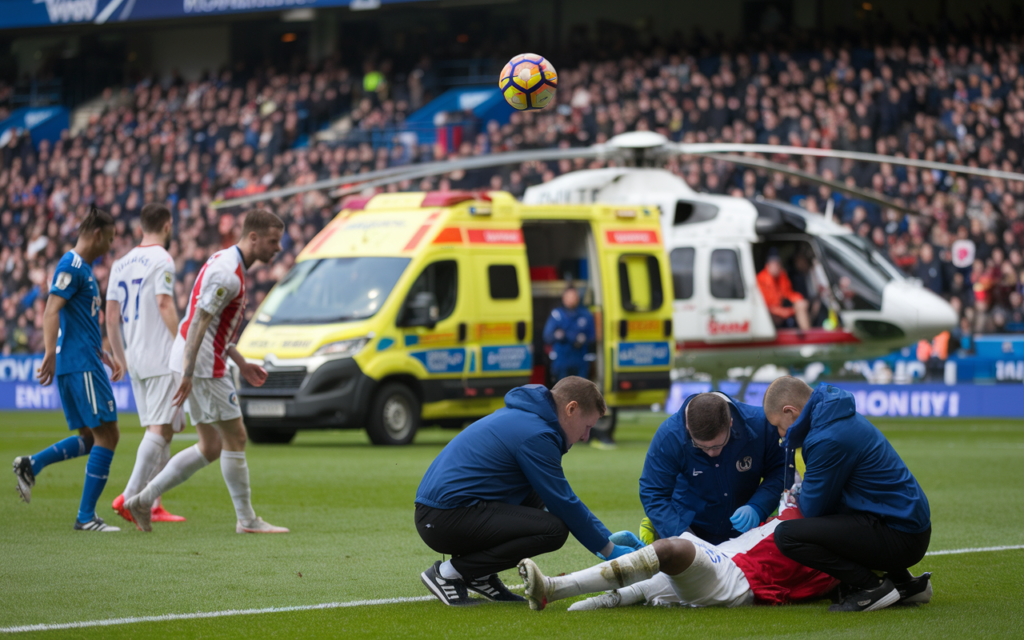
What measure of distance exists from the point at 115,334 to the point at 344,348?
22.0ft

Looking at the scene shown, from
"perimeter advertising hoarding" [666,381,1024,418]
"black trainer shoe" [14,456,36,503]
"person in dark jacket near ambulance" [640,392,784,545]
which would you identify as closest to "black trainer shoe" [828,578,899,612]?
"person in dark jacket near ambulance" [640,392,784,545]

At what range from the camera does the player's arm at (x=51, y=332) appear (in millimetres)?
8125

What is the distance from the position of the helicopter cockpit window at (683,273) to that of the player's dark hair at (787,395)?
44.1 ft

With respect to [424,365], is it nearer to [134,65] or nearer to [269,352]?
[269,352]

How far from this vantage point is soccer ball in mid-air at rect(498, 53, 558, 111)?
11297 millimetres

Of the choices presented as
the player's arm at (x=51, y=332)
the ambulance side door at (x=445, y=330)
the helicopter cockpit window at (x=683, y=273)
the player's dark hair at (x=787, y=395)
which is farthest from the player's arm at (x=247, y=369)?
the helicopter cockpit window at (x=683, y=273)

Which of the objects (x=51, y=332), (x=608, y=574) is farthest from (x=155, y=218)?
(x=608, y=574)

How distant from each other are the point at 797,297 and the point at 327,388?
7535 millimetres

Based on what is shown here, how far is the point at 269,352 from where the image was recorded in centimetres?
1530

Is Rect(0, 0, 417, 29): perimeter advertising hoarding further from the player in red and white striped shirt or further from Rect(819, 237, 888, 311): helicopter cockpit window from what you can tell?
the player in red and white striped shirt

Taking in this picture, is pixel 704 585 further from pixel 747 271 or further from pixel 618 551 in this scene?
pixel 747 271

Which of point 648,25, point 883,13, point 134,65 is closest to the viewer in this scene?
point 883,13

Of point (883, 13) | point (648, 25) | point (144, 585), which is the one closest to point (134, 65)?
point (648, 25)

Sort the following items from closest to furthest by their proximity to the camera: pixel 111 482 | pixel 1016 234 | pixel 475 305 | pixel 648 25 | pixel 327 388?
1. pixel 111 482
2. pixel 327 388
3. pixel 475 305
4. pixel 1016 234
5. pixel 648 25
